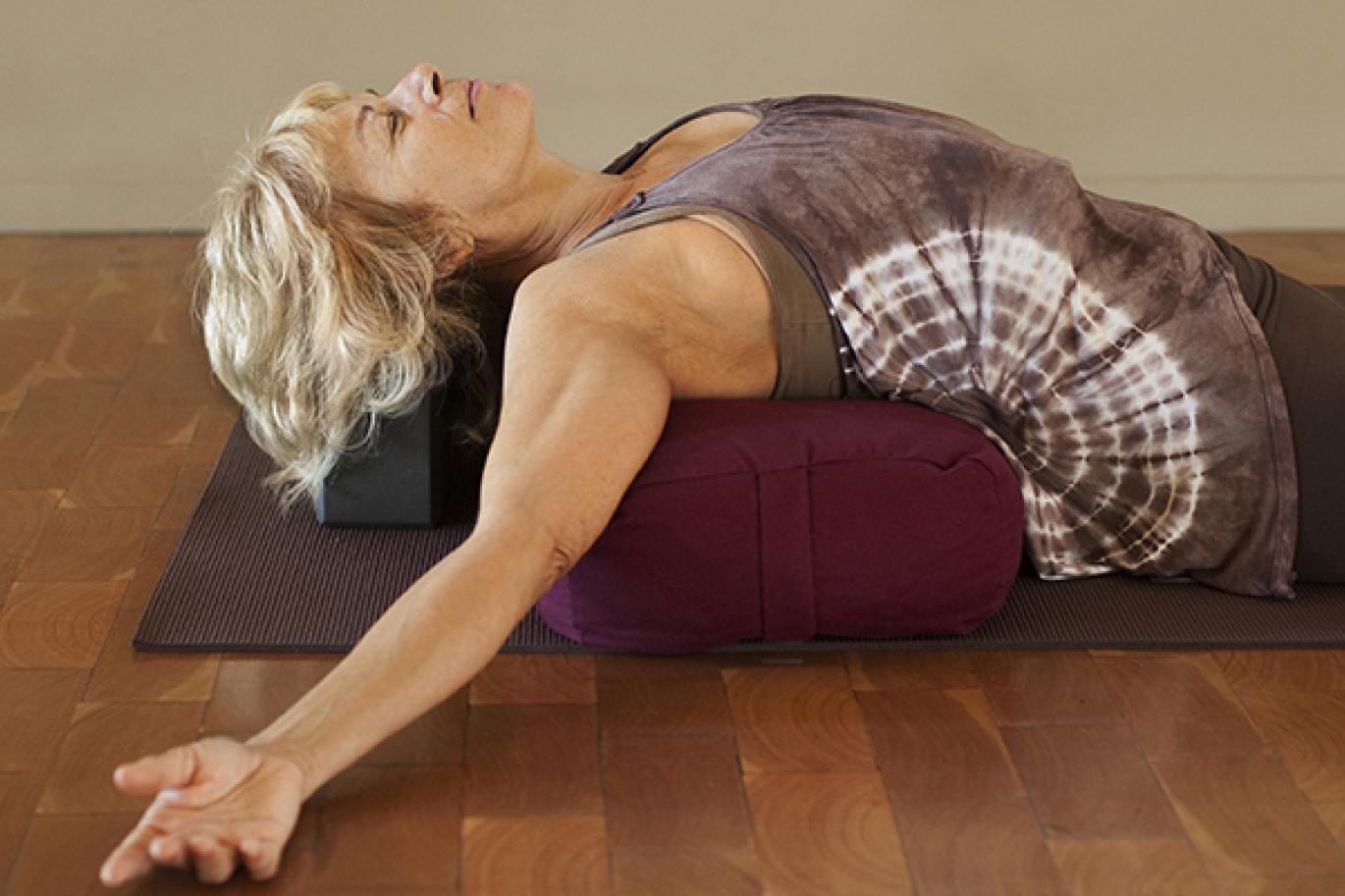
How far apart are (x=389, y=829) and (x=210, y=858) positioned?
280 mm

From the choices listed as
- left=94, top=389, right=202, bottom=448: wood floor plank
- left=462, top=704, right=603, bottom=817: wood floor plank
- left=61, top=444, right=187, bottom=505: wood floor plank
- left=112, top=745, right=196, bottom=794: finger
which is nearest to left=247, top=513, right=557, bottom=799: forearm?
left=112, top=745, right=196, bottom=794: finger

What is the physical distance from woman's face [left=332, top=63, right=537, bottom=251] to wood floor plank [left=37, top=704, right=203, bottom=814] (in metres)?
0.80

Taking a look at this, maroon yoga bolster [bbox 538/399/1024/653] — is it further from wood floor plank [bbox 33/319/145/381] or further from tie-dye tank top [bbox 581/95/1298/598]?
wood floor plank [bbox 33/319/145/381]

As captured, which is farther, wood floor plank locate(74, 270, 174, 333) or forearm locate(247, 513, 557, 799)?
wood floor plank locate(74, 270, 174, 333)

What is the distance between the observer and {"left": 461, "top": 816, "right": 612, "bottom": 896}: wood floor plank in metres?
1.91

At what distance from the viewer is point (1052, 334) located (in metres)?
2.48

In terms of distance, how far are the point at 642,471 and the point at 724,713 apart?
13.1 inches

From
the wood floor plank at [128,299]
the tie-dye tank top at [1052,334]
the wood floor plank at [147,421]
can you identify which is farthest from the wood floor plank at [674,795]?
the wood floor plank at [128,299]

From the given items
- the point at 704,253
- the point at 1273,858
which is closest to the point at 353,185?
the point at 704,253

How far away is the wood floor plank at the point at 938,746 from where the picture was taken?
6.88 ft

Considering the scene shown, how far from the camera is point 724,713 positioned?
225 cm

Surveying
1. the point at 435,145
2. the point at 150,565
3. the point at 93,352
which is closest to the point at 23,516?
the point at 150,565

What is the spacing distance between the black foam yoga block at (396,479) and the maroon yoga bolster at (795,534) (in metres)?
0.44

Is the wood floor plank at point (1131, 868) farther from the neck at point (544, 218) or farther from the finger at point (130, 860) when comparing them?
the neck at point (544, 218)
